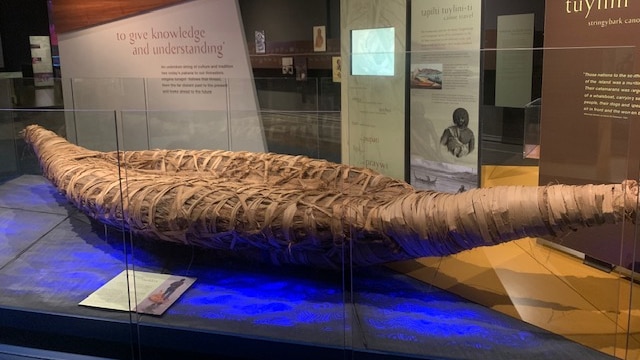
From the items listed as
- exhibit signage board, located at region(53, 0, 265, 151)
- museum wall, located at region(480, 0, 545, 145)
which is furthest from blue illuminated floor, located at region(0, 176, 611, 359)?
exhibit signage board, located at region(53, 0, 265, 151)

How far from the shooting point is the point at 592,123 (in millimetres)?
1485

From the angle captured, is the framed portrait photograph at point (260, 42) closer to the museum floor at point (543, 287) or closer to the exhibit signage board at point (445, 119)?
the exhibit signage board at point (445, 119)

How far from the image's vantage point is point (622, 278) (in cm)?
155

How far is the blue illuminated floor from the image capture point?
5.11 ft

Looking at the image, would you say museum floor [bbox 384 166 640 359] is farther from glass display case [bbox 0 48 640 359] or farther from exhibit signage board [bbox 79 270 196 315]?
exhibit signage board [bbox 79 270 196 315]

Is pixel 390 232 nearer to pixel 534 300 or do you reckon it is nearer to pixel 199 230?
pixel 534 300

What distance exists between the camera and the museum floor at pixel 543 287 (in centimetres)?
151

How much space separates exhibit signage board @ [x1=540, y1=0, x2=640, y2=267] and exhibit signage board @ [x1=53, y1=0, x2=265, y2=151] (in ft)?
5.81

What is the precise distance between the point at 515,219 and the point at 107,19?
2827mm

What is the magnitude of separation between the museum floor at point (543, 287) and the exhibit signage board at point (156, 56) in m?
1.64

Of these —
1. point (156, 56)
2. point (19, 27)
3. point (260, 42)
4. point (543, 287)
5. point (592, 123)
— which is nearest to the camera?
point (592, 123)

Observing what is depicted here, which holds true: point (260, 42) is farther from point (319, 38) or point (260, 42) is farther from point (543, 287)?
point (543, 287)

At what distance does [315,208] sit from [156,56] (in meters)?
2.07

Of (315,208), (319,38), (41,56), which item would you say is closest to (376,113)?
(315,208)
